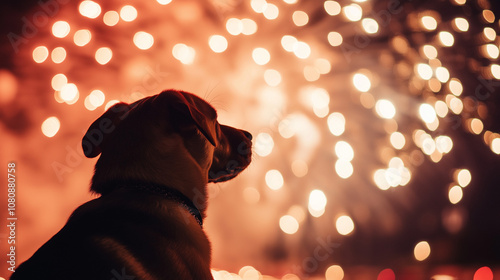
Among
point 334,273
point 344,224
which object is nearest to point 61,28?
point 344,224

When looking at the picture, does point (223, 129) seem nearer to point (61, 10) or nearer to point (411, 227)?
point (61, 10)

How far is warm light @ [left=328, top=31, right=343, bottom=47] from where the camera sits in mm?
3604

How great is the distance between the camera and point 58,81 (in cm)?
359

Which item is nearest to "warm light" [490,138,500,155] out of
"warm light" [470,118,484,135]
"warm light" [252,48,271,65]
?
"warm light" [470,118,484,135]

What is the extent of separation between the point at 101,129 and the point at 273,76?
193cm

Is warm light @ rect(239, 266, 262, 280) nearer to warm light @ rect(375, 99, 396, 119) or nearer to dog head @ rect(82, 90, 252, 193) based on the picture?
warm light @ rect(375, 99, 396, 119)

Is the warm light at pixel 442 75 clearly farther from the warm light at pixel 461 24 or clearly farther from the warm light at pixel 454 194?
the warm light at pixel 454 194

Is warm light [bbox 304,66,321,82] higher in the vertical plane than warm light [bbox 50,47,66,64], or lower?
lower

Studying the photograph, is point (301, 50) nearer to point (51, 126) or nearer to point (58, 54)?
point (58, 54)

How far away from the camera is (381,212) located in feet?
14.0

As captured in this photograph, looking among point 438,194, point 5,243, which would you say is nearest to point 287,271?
point 438,194

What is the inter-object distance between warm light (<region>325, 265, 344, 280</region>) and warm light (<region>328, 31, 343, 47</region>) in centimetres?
223

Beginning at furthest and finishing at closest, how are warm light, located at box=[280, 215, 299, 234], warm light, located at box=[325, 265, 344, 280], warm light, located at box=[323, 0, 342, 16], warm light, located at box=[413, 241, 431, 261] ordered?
warm light, located at box=[413, 241, 431, 261] → warm light, located at box=[325, 265, 344, 280] → warm light, located at box=[280, 215, 299, 234] → warm light, located at box=[323, 0, 342, 16]

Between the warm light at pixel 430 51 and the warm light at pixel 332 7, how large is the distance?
883mm
